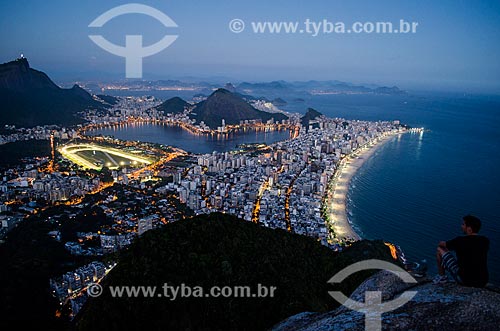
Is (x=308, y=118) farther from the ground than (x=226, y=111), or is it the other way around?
(x=226, y=111)

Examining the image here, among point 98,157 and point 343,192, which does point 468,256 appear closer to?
point 343,192

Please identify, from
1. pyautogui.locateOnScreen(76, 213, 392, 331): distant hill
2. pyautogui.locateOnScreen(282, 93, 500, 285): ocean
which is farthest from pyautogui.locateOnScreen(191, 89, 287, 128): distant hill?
pyautogui.locateOnScreen(76, 213, 392, 331): distant hill

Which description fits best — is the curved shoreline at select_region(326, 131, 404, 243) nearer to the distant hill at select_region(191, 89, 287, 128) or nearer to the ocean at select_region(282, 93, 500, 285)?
the ocean at select_region(282, 93, 500, 285)

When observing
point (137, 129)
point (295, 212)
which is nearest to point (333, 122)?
point (137, 129)

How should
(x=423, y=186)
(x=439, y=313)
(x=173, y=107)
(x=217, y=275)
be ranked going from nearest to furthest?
(x=439, y=313) < (x=217, y=275) < (x=423, y=186) < (x=173, y=107)

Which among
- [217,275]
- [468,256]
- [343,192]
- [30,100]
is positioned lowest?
[343,192]

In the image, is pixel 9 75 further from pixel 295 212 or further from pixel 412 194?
pixel 412 194

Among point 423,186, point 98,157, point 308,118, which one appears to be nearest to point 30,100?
point 98,157
